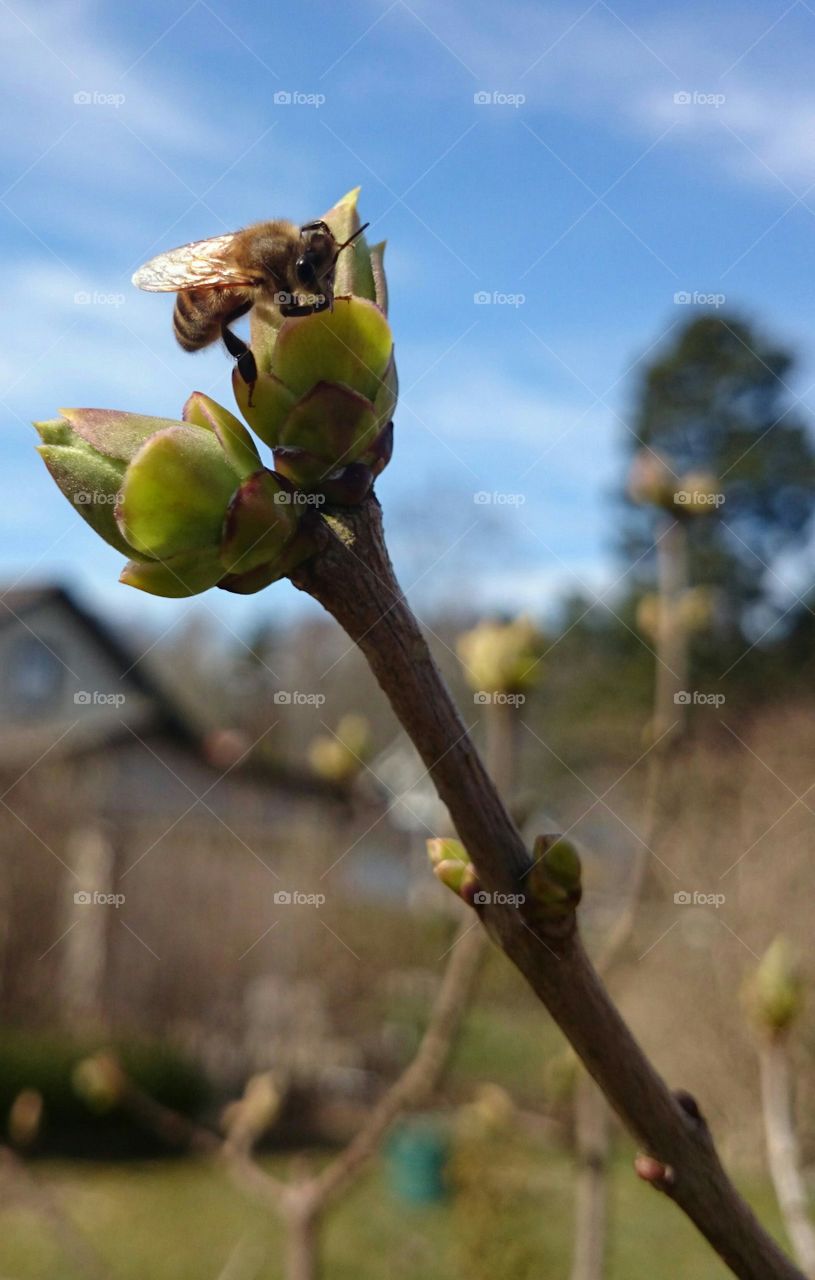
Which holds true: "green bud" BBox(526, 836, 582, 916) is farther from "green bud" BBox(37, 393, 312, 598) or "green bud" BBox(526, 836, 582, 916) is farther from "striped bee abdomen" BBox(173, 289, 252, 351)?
"striped bee abdomen" BBox(173, 289, 252, 351)

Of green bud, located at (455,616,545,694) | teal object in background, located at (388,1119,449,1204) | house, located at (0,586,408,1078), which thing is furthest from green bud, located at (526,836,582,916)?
house, located at (0,586,408,1078)

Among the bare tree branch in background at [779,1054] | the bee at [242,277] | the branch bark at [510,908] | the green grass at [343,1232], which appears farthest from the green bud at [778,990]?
the green grass at [343,1232]

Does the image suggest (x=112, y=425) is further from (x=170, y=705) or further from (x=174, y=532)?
(x=170, y=705)

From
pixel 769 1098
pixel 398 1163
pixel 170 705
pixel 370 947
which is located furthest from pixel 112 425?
pixel 170 705

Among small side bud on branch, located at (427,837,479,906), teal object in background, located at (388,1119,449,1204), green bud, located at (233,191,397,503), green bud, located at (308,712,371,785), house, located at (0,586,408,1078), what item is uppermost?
green bud, located at (233,191,397,503)

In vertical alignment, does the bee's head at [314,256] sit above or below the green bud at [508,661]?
above

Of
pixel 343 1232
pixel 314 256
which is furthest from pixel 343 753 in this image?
pixel 343 1232

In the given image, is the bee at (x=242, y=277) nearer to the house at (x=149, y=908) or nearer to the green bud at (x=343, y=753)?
the green bud at (x=343, y=753)
